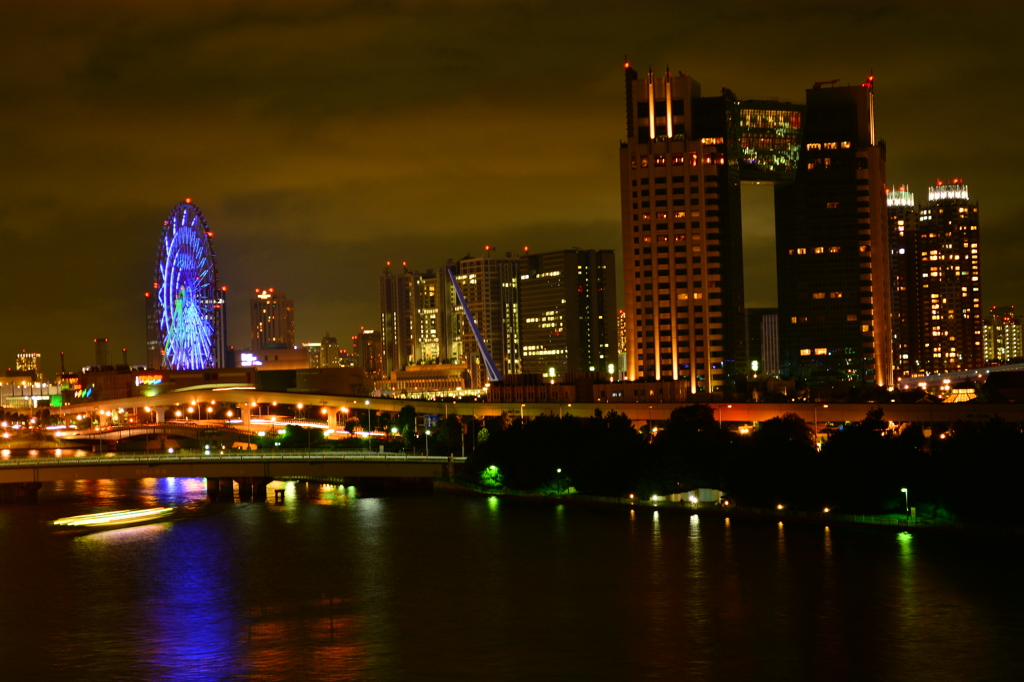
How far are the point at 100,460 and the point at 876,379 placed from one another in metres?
52.7

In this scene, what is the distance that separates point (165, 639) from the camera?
868 inches

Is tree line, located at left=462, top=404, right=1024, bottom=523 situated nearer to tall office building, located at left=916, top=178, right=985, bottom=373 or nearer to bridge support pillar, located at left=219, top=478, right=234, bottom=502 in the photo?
bridge support pillar, located at left=219, top=478, right=234, bottom=502

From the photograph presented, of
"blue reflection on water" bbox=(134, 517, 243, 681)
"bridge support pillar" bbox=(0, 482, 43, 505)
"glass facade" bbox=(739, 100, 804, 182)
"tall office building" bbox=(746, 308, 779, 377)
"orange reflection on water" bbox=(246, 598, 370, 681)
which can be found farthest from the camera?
"tall office building" bbox=(746, 308, 779, 377)

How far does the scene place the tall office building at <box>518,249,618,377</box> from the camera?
12175 cm

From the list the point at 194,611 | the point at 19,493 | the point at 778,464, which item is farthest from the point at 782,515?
A: the point at 19,493

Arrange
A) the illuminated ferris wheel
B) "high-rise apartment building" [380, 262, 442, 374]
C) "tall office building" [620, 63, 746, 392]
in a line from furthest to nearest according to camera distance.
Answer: "high-rise apartment building" [380, 262, 442, 374]
"tall office building" [620, 63, 746, 392]
the illuminated ferris wheel

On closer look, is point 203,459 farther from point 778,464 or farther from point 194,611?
point 778,464

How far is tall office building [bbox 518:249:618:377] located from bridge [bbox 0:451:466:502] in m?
74.9

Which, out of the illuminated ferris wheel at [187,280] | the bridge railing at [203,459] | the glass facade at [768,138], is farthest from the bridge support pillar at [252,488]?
the glass facade at [768,138]

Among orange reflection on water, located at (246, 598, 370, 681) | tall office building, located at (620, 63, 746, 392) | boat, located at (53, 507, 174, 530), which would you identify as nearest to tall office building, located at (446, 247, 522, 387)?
tall office building, located at (620, 63, 746, 392)

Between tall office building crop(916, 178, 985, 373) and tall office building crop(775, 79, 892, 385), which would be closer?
tall office building crop(775, 79, 892, 385)

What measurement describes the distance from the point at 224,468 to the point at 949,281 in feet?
344

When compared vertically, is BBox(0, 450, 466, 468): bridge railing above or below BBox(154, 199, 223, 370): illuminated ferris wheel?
below

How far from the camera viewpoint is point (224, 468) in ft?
141
